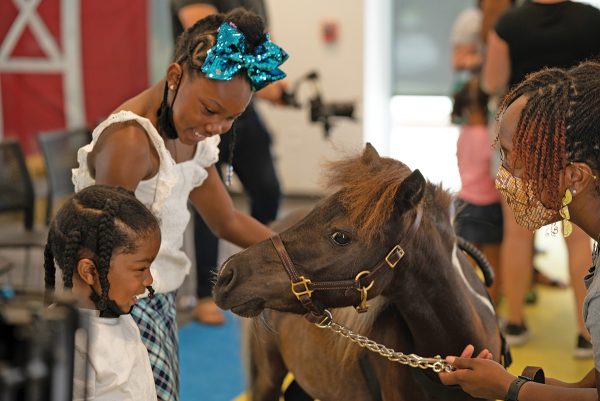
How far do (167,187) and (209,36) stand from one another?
1.23 ft

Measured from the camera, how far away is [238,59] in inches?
82.9

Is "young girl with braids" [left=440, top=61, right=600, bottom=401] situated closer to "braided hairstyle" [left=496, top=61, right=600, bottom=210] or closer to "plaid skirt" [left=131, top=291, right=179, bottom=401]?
"braided hairstyle" [left=496, top=61, right=600, bottom=210]

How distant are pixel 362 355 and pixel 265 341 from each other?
636 mm

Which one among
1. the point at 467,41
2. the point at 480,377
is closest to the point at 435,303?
the point at 480,377

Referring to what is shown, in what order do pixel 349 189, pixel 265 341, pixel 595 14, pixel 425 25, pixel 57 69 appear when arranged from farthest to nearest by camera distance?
1. pixel 425 25
2. pixel 57 69
3. pixel 595 14
4. pixel 265 341
5. pixel 349 189

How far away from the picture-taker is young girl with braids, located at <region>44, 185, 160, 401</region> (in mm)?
1838

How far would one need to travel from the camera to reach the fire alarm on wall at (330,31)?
7.88 meters

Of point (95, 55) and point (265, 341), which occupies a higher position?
point (95, 55)

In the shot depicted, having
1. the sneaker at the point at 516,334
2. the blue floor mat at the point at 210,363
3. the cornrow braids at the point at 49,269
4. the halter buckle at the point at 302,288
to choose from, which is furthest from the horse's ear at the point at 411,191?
the sneaker at the point at 516,334

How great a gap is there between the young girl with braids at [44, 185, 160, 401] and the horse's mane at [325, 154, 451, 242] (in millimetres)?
436

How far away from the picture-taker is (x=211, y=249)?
4.59 meters

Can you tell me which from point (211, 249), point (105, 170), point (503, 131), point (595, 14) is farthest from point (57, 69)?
point (503, 131)

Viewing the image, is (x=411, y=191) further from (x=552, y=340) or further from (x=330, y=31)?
(x=330, y=31)

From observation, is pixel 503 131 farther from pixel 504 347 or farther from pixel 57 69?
pixel 57 69
